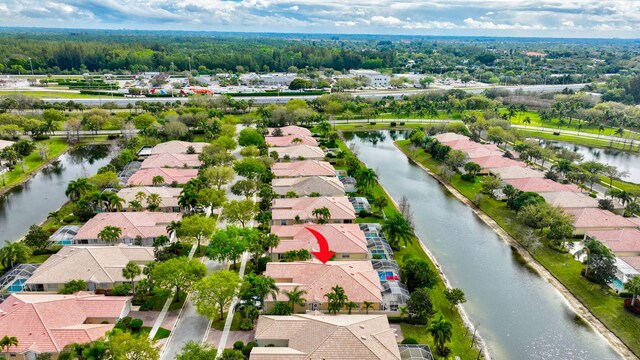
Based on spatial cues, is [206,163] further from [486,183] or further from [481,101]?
[481,101]

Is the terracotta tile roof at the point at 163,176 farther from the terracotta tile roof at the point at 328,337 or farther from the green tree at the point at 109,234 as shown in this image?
the terracotta tile roof at the point at 328,337

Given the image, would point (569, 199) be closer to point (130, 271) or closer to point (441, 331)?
point (441, 331)

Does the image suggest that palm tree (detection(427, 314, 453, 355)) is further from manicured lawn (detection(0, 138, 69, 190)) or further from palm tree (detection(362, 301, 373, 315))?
manicured lawn (detection(0, 138, 69, 190))

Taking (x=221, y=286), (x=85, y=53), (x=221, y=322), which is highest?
(x=85, y=53)

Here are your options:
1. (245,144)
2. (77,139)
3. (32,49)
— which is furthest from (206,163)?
(32,49)

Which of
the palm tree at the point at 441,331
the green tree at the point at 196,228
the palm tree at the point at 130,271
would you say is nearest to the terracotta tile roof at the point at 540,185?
the palm tree at the point at 441,331

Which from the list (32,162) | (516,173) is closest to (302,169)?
(516,173)
